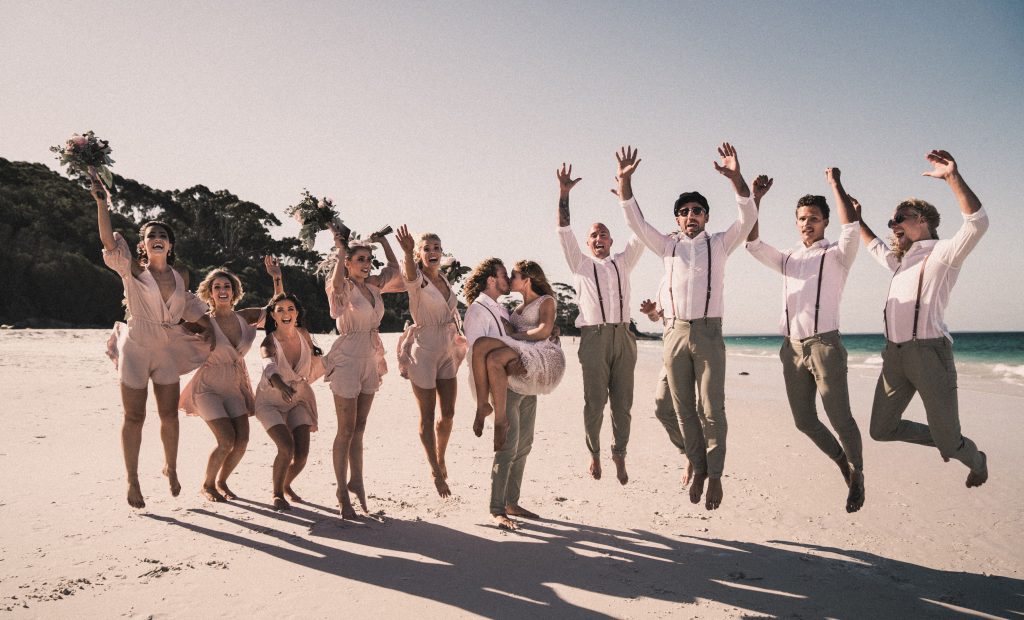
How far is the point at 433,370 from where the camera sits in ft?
22.8

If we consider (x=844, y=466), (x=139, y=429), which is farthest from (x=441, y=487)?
(x=844, y=466)

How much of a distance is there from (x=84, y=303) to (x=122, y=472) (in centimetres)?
3044

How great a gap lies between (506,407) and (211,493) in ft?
11.4

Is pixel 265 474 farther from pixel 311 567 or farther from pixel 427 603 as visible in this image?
pixel 427 603

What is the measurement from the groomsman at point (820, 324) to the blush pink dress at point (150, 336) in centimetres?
592

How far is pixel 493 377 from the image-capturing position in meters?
5.73

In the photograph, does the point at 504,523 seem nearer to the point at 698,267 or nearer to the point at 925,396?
the point at 698,267

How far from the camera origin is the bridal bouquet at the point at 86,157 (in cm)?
643

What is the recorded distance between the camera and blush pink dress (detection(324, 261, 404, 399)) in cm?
645

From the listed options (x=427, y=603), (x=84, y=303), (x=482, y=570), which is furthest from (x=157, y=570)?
(x=84, y=303)

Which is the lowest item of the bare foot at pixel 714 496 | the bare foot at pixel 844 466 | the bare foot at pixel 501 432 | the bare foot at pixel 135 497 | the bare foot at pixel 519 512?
the bare foot at pixel 519 512

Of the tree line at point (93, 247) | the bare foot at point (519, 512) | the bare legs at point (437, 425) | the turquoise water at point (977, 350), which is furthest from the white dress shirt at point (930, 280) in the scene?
the turquoise water at point (977, 350)

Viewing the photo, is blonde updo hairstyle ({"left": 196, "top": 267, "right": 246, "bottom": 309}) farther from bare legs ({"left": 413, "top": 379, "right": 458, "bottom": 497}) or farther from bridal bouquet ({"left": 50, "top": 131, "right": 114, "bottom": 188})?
bare legs ({"left": 413, "top": 379, "right": 458, "bottom": 497})

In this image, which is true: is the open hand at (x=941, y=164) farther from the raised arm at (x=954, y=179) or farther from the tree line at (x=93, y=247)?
the tree line at (x=93, y=247)
